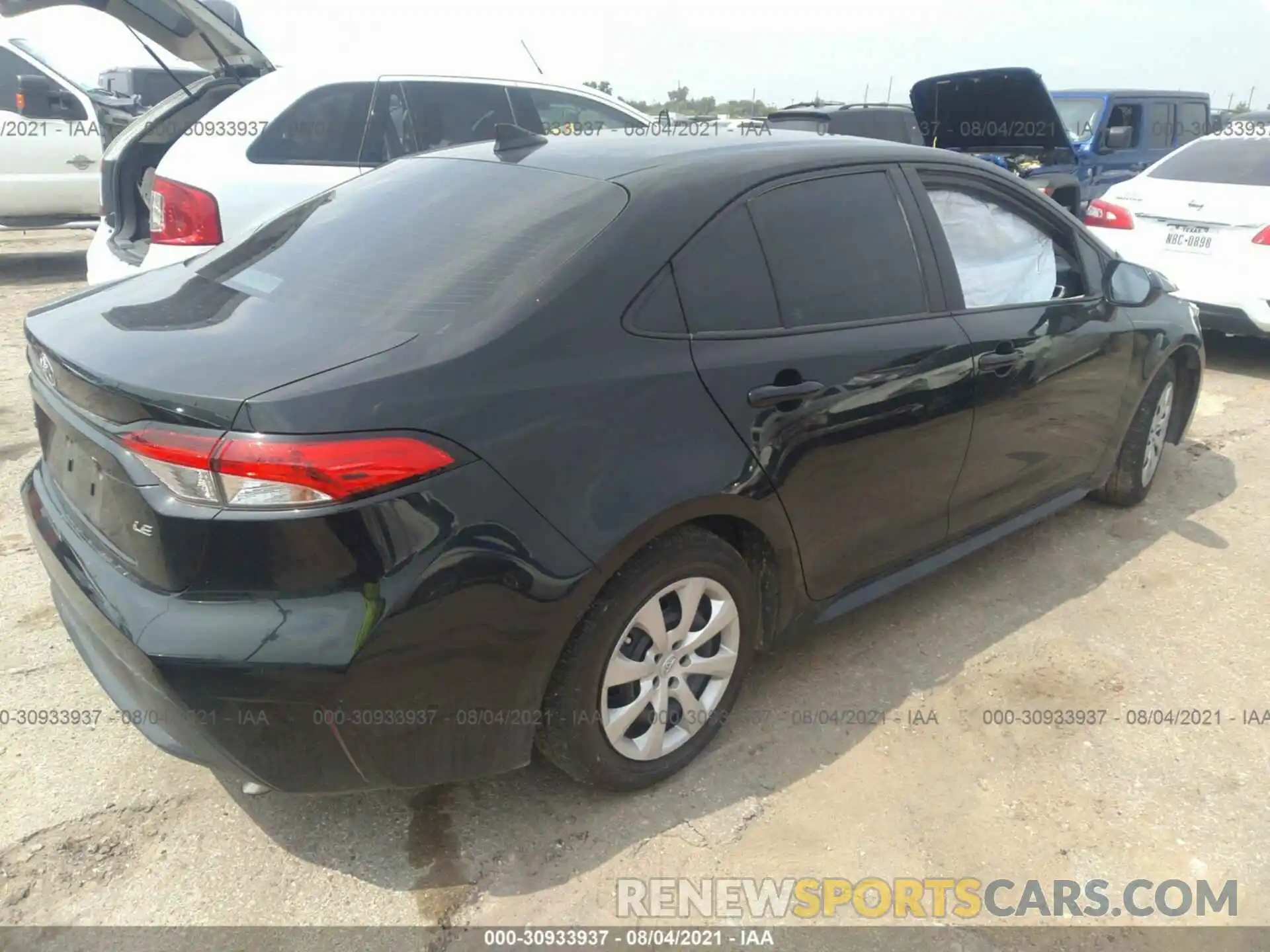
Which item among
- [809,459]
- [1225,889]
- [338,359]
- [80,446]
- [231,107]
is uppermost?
[231,107]

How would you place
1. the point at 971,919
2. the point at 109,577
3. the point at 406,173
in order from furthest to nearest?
the point at 406,173 → the point at 971,919 → the point at 109,577

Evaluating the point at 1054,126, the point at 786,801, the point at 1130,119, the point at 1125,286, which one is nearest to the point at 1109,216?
the point at 1054,126

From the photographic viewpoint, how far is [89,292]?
2.61m

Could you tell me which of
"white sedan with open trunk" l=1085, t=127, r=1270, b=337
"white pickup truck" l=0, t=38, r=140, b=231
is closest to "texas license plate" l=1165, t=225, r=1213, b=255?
"white sedan with open trunk" l=1085, t=127, r=1270, b=337

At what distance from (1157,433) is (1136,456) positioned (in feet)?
0.82

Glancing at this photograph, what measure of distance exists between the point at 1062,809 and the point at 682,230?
1799 millimetres

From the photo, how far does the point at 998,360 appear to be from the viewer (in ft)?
10.2

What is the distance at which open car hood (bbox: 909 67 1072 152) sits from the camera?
797 centimetres

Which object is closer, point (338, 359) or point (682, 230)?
point (338, 359)

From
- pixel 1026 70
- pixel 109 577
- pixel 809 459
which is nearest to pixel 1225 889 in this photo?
pixel 809 459

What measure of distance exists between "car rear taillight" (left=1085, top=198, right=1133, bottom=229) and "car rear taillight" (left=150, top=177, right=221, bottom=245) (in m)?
5.85

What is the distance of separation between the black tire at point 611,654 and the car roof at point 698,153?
0.98 m

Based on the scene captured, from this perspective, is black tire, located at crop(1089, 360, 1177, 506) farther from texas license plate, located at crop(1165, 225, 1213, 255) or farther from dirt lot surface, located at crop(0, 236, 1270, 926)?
texas license plate, located at crop(1165, 225, 1213, 255)

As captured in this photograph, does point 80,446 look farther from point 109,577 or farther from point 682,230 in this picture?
point 682,230
